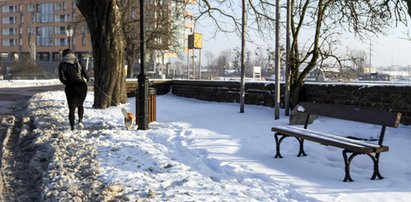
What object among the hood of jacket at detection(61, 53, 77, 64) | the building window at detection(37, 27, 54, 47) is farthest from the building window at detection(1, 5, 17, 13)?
the hood of jacket at detection(61, 53, 77, 64)

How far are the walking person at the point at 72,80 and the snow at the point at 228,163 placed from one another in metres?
0.59

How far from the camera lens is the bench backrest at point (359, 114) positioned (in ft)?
19.7

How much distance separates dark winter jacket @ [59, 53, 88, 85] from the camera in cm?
1032

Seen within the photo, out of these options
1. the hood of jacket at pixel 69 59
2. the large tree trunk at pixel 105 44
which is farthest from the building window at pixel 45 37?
the hood of jacket at pixel 69 59

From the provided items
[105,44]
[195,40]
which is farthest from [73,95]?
[195,40]

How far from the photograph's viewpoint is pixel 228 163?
23.0 ft

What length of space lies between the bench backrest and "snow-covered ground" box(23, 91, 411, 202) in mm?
631

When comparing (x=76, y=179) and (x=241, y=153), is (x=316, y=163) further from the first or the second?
(x=76, y=179)

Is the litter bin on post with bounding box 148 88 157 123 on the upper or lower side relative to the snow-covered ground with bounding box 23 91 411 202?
upper

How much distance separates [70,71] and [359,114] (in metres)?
6.21

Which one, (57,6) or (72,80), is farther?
(57,6)

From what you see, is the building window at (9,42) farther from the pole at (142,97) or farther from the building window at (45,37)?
the pole at (142,97)

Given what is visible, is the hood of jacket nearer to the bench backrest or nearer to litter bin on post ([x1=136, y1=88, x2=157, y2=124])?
litter bin on post ([x1=136, y1=88, x2=157, y2=124])

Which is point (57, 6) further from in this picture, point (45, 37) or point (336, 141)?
point (336, 141)
